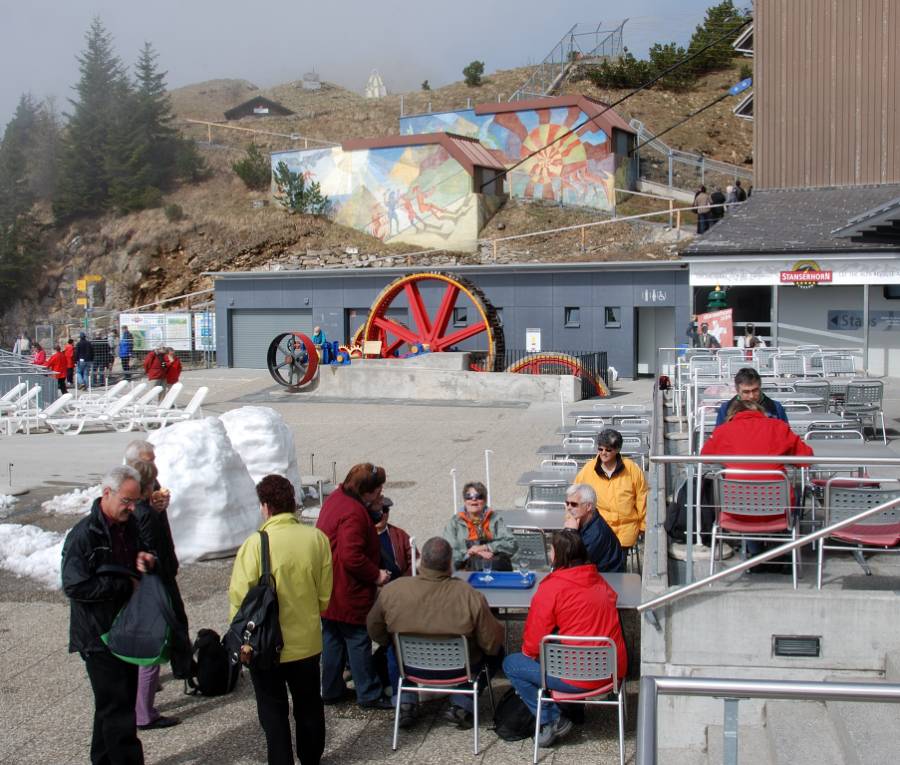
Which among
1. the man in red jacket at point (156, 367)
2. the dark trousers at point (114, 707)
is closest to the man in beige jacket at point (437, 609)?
the dark trousers at point (114, 707)

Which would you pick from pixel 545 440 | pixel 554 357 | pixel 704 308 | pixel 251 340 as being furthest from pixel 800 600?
pixel 251 340

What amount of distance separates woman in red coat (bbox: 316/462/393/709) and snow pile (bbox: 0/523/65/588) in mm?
3504

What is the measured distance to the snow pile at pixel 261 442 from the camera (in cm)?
1130

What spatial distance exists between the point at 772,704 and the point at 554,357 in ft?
63.0

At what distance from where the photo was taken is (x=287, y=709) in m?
5.03

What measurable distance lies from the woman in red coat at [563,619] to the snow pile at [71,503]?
720cm

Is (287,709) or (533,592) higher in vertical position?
(533,592)

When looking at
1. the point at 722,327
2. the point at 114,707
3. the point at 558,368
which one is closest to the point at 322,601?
the point at 114,707

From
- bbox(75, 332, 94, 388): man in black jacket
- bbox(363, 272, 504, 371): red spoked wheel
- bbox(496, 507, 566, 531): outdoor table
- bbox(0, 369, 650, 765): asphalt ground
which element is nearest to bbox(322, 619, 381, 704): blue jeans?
bbox(0, 369, 650, 765): asphalt ground

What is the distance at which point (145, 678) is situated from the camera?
5812mm

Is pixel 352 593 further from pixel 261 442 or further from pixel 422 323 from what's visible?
pixel 422 323

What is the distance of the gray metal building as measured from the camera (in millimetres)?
28703

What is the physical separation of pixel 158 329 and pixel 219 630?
98.7 ft

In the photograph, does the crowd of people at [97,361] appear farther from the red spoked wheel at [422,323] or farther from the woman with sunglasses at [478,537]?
the woman with sunglasses at [478,537]
